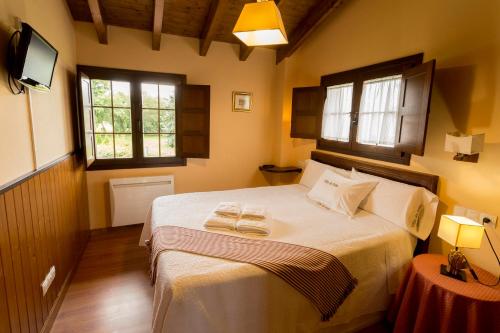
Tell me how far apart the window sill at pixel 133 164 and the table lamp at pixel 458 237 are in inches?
118

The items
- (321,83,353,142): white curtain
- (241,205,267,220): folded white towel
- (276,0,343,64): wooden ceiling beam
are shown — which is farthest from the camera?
(321,83,353,142): white curtain

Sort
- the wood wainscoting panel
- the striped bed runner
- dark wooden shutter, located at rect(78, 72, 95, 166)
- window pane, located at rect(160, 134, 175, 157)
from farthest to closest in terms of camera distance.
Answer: window pane, located at rect(160, 134, 175, 157), dark wooden shutter, located at rect(78, 72, 95, 166), the striped bed runner, the wood wainscoting panel

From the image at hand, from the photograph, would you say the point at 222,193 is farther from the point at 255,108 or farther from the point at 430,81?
the point at 430,81

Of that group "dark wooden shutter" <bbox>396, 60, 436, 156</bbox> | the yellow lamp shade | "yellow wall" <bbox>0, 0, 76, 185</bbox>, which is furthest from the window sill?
"dark wooden shutter" <bbox>396, 60, 436, 156</bbox>

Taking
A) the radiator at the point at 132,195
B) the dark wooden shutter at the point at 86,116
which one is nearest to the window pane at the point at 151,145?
the radiator at the point at 132,195

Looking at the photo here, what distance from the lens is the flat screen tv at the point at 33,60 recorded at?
1.36 meters

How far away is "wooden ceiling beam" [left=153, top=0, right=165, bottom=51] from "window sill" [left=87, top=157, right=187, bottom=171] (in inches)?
57.1

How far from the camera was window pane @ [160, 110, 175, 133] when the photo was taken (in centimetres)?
351

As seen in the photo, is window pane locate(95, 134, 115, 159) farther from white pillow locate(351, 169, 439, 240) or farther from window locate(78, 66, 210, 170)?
white pillow locate(351, 169, 439, 240)

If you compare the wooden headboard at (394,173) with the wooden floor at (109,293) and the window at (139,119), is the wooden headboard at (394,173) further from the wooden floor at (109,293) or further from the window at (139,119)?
the wooden floor at (109,293)

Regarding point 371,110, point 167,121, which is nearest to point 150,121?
→ point 167,121

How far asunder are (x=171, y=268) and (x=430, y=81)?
2.08 metres

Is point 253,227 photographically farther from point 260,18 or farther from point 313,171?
point 313,171

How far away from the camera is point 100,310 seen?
78.3 inches
